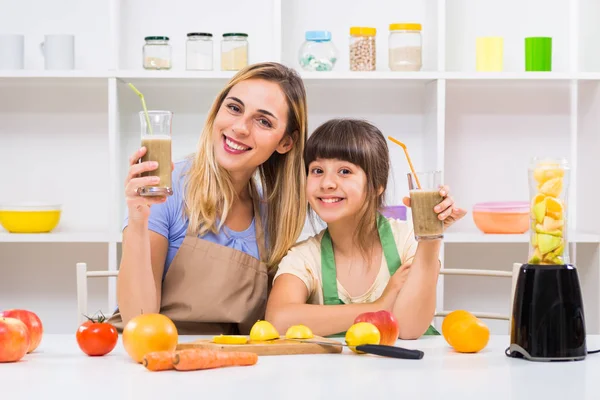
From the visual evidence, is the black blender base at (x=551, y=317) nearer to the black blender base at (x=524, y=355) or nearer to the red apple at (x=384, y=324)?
the black blender base at (x=524, y=355)

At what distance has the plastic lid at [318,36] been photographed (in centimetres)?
296

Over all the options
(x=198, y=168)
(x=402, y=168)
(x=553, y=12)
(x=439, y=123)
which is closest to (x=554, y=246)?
(x=198, y=168)

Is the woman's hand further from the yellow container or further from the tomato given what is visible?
the yellow container

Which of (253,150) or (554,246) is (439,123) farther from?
(554,246)

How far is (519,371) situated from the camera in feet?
4.35

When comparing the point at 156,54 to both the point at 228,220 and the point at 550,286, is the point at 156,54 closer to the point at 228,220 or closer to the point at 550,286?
the point at 228,220

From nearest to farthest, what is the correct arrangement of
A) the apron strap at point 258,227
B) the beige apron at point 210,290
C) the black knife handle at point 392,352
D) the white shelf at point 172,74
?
1. the black knife handle at point 392,352
2. the beige apron at point 210,290
3. the apron strap at point 258,227
4. the white shelf at point 172,74

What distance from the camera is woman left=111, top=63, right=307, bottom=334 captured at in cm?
196

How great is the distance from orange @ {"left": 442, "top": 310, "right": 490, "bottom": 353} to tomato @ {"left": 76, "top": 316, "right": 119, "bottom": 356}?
590 mm

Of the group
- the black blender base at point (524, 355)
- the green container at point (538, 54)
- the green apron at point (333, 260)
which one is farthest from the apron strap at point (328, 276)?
the green container at point (538, 54)

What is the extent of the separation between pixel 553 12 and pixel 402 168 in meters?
0.85

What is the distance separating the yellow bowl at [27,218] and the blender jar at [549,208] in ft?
6.67

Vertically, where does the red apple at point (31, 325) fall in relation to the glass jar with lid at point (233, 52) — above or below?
below

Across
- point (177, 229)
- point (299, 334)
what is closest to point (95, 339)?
point (299, 334)
